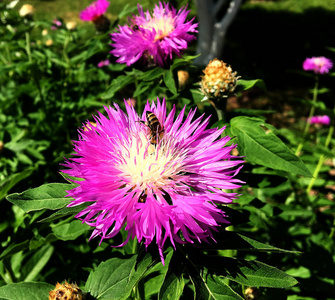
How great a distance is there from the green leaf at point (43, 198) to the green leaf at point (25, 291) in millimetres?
274

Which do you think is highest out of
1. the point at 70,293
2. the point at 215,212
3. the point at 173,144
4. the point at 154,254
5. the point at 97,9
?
the point at 97,9

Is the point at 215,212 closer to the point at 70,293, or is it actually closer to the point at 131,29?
the point at 70,293

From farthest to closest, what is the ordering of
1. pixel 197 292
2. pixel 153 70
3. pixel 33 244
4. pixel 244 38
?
pixel 244 38, pixel 153 70, pixel 33 244, pixel 197 292

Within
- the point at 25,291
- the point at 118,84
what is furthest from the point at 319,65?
the point at 25,291

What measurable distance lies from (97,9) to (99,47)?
83 centimetres

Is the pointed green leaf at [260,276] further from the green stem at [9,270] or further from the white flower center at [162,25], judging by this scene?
the white flower center at [162,25]

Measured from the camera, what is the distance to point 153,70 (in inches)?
62.6

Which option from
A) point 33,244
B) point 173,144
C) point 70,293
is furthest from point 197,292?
point 33,244

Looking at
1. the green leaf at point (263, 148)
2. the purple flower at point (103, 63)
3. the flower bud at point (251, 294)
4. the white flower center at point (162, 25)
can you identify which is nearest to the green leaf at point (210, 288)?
the green leaf at point (263, 148)

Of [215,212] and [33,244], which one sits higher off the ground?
[215,212]

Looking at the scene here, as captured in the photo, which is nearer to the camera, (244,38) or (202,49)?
(202,49)

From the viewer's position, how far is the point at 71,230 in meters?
1.29

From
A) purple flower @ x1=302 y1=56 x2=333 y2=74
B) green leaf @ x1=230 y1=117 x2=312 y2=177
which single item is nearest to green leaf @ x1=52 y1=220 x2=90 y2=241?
green leaf @ x1=230 y1=117 x2=312 y2=177

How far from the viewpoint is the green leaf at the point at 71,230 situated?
1.25 meters
